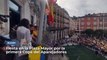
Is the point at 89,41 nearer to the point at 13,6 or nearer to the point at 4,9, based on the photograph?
the point at 4,9

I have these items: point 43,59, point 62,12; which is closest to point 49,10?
point 62,12

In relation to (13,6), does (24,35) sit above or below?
below

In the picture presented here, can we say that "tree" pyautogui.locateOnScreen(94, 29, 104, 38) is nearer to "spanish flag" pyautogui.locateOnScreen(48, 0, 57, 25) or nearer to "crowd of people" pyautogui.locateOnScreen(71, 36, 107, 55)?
"crowd of people" pyautogui.locateOnScreen(71, 36, 107, 55)

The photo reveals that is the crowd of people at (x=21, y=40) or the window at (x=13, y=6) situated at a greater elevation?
the window at (x=13, y=6)

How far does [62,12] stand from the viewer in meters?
2.03

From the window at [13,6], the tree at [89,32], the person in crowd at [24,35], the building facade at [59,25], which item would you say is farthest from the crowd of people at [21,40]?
the window at [13,6]

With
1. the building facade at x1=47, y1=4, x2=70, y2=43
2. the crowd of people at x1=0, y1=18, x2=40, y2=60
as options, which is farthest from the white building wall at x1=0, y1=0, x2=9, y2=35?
the crowd of people at x1=0, y1=18, x2=40, y2=60

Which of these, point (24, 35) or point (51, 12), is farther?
point (51, 12)

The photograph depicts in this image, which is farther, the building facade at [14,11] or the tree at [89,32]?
the building facade at [14,11]

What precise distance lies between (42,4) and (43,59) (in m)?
0.28

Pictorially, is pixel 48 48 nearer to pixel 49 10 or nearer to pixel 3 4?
pixel 49 10

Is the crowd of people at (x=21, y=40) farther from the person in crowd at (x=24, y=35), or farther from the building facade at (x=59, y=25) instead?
the building facade at (x=59, y=25)

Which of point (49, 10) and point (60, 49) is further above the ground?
point (49, 10)

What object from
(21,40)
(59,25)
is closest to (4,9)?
(59,25)
